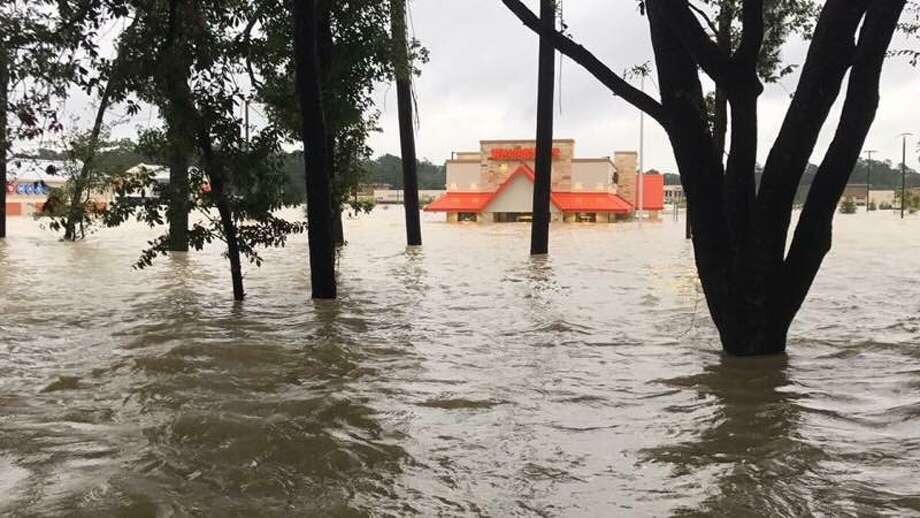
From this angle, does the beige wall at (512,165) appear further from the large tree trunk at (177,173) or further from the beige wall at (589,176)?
the large tree trunk at (177,173)

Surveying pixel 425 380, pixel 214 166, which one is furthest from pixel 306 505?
pixel 214 166

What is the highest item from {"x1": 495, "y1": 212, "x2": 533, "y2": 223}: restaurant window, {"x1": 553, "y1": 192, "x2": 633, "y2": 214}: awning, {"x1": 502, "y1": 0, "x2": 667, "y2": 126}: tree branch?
{"x1": 502, "y1": 0, "x2": 667, "y2": 126}: tree branch

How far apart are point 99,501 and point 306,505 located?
79 cm

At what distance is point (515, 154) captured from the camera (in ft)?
135

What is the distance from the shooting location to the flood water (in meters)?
3.09

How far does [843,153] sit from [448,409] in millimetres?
3415

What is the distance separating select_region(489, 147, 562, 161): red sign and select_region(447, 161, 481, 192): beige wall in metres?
1.43

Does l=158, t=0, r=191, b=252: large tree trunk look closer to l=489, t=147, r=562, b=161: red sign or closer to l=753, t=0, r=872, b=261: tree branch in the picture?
l=753, t=0, r=872, b=261: tree branch

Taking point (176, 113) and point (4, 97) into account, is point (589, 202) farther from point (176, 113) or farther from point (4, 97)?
point (4, 97)

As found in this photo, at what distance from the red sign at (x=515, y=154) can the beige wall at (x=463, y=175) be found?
1.43 m

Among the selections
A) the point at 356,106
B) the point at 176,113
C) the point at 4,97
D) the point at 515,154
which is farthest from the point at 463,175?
the point at 4,97

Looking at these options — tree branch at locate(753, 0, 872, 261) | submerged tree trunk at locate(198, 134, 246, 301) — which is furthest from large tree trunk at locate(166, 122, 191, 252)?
tree branch at locate(753, 0, 872, 261)

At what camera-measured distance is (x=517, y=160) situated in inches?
1626

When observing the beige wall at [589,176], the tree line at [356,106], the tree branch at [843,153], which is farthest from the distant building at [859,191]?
the tree branch at [843,153]
